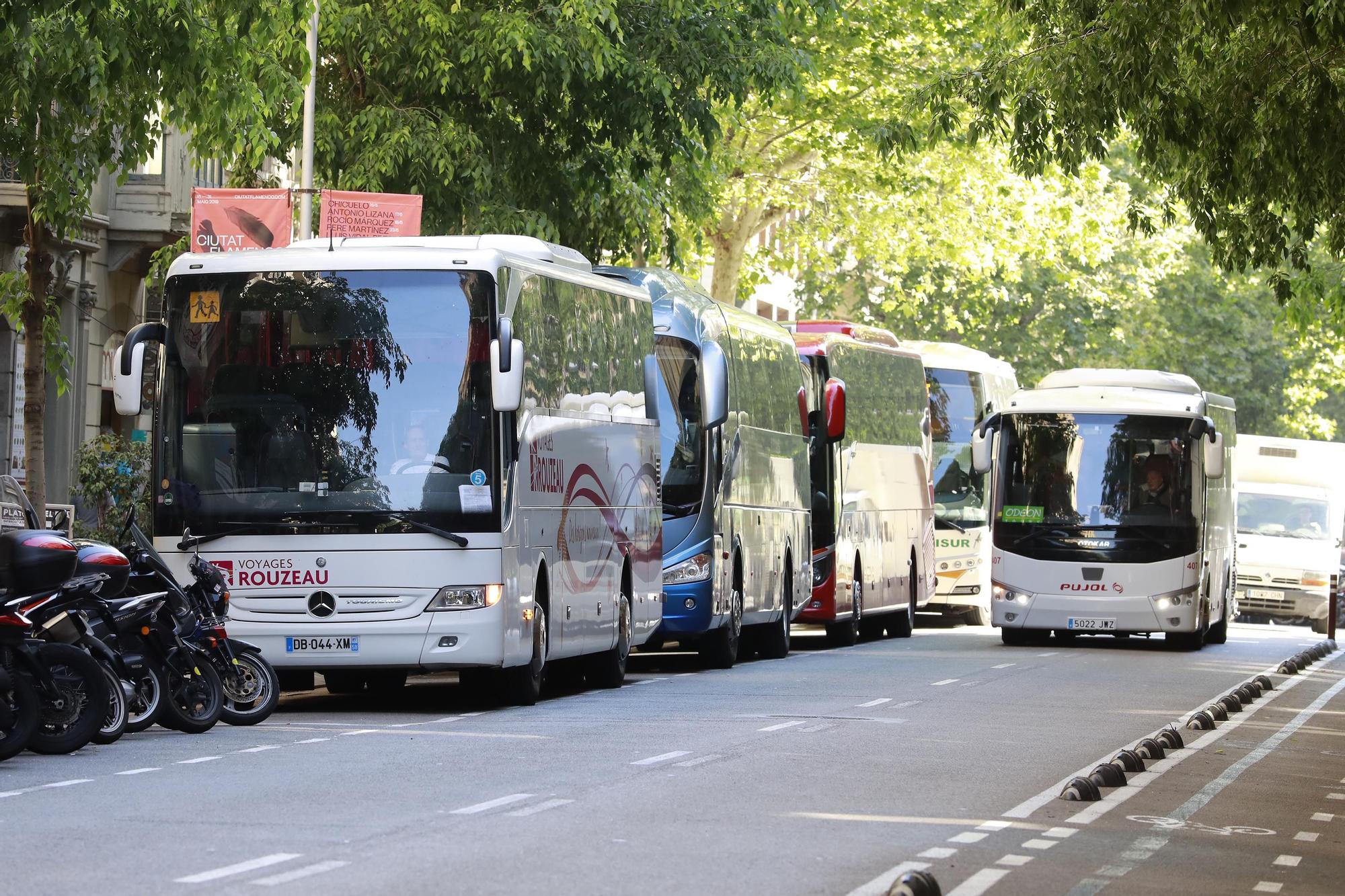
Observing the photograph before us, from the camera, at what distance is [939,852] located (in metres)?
10.5

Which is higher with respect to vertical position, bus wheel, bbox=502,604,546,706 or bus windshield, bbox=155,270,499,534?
bus windshield, bbox=155,270,499,534

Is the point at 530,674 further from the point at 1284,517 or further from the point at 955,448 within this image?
the point at 1284,517

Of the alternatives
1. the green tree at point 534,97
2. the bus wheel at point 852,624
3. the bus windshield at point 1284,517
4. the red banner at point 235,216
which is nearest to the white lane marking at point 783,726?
the red banner at point 235,216

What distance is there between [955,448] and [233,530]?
25.1m

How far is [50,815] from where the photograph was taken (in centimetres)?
1120

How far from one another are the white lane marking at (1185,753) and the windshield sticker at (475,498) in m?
4.73

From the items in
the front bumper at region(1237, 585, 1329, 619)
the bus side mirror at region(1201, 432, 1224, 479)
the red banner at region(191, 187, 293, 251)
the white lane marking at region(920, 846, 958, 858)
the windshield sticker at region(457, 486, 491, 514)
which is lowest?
the front bumper at region(1237, 585, 1329, 619)

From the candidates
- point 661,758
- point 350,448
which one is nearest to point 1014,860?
point 661,758

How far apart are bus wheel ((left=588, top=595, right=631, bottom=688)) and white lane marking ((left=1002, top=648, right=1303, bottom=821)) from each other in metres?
5.11

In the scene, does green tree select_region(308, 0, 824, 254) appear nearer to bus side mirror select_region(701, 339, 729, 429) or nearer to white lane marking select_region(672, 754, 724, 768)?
bus side mirror select_region(701, 339, 729, 429)

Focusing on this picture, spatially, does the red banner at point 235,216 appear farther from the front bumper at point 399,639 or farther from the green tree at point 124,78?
the front bumper at point 399,639

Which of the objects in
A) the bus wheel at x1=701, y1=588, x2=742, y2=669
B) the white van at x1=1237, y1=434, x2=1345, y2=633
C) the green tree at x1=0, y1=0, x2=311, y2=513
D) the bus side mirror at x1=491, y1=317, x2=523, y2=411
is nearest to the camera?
the green tree at x1=0, y1=0, x2=311, y2=513

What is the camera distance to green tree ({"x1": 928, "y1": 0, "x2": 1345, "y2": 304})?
52.3 feet

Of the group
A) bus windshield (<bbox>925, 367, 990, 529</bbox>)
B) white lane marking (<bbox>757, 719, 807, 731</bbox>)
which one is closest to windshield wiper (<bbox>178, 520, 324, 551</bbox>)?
white lane marking (<bbox>757, 719, 807, 731</bbox>)
